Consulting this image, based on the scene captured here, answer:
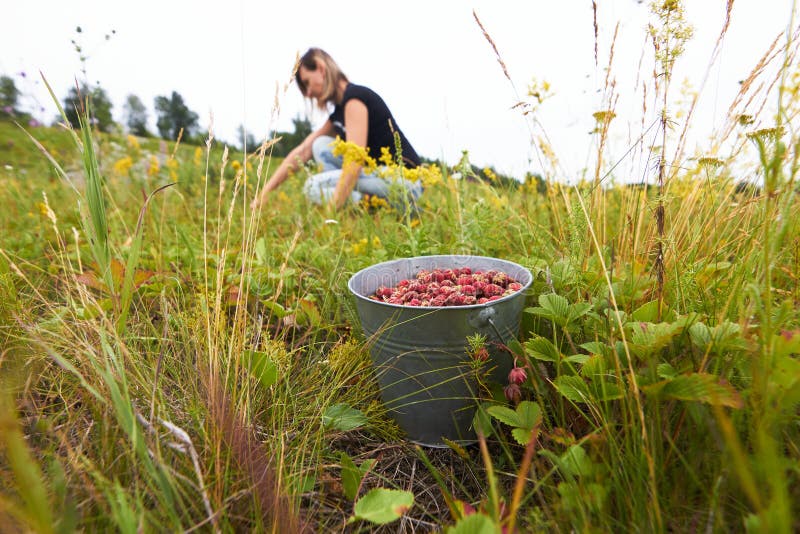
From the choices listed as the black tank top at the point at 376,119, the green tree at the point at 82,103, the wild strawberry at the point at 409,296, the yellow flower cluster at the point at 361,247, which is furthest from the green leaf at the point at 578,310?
the black tank top at the point at 376,119

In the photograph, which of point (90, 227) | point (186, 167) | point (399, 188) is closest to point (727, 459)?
point (90, 227)

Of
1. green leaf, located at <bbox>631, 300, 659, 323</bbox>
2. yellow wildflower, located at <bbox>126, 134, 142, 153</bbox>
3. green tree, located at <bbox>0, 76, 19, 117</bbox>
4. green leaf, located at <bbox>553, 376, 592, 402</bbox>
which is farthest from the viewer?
yellow wildflower, located at <bbox>126, 134, 142, 153</bbox>

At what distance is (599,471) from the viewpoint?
0.73 m

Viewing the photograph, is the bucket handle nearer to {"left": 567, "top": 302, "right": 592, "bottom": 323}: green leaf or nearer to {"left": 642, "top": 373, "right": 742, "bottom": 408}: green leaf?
{"left": 567, "top": 302, "right": 592, "bottom": 323}: green leaf

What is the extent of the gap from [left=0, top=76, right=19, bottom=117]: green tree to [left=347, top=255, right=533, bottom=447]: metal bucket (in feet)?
6.53

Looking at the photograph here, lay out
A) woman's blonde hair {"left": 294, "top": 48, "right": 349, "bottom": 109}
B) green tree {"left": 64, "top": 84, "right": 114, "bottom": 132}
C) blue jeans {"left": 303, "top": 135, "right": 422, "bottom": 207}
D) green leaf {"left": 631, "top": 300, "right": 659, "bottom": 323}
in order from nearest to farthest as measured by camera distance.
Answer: green leaf {"left": 631, "top": 300, "right": 659, "bottom": 323} < green tree {"left": 64, "top": 84, "right": 114, "bottom": 132} < blue jeans {"left": 303, "top": 135, "right": 422, "bottom": 207} < woman's blonde hair {"left": 294, "top": 48, "right": 349, "bottom": 109}

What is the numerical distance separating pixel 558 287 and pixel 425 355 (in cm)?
45

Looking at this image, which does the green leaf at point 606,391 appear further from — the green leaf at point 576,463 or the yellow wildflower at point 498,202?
the yellow wildflower at point 498,202

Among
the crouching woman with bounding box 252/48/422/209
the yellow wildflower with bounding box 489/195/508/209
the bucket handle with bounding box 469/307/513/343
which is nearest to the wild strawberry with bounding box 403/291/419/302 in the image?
the bucket handle with bounding box 469/307/513/343

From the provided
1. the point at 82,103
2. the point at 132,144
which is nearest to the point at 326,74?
the point at 132,144

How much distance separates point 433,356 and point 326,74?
3477 millimetres

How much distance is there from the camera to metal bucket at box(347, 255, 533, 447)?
3.44 ft

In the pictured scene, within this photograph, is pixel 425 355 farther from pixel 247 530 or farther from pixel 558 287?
pixel 247 530

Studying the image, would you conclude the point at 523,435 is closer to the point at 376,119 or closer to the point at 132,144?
the point at 376,119
